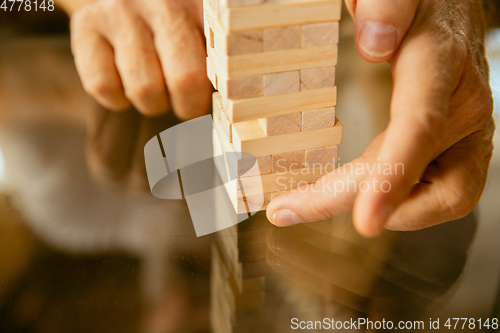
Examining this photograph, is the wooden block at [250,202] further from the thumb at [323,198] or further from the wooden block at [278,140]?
the wooden block at [278,140]

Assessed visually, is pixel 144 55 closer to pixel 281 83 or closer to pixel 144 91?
pixel 144 91

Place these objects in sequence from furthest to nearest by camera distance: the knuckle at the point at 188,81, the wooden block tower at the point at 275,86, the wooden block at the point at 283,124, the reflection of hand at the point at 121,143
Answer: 1. the knuckle at the point at 188,81
2. the reflection of hand at the point at 121,143
3. the wooden block at the point at 283,124
4. the wooden block tower at the point at 275,86

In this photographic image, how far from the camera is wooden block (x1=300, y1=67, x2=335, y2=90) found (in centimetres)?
100

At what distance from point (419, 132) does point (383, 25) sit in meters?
0.31

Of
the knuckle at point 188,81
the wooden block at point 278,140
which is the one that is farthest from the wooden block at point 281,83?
the knuckle at point 188,81

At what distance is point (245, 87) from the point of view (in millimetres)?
982

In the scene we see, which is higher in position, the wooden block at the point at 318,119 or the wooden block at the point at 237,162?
the wooden block at the point at 318,119

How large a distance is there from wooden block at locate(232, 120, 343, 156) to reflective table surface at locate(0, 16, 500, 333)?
0.69 ft

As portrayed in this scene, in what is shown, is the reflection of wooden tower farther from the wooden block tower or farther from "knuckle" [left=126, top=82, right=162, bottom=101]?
"knuckle" [left=126, top=82, right=162, bottom=101]

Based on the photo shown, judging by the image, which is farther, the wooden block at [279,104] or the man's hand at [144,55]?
the man's hand at [144,55]

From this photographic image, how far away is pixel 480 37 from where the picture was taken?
138cm

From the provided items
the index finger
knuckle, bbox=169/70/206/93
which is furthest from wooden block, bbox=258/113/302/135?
knuckle, bbox=169/70/206/93

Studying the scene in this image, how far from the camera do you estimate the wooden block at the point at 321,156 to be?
1.11 metres

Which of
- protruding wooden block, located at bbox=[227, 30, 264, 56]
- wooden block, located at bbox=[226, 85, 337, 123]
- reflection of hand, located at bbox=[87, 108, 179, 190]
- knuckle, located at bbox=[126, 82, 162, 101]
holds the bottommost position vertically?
reflection of hand, located at bbox=[87, 108, 179, 190]
